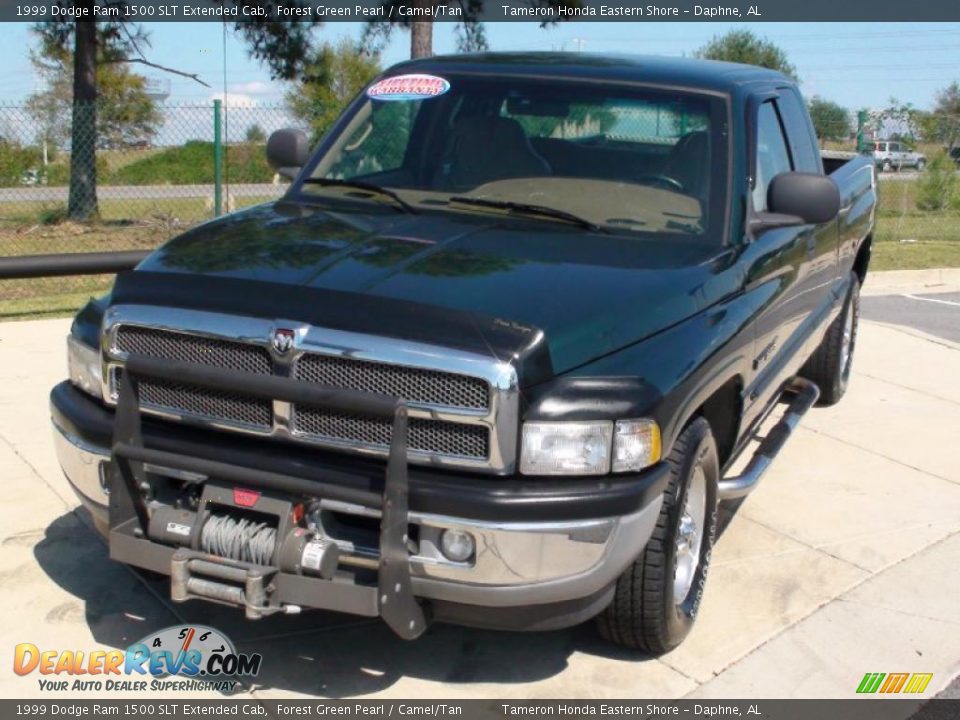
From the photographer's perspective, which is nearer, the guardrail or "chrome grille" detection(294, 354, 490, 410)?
"chrome grille" detection(294, 354, 490, 410)

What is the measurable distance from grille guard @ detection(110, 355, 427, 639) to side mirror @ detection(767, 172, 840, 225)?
219 cm

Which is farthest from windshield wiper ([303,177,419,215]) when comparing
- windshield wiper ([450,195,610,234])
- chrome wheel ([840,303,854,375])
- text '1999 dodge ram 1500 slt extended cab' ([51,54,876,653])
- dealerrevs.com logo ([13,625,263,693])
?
chrome wheel ([840,303,854,375])

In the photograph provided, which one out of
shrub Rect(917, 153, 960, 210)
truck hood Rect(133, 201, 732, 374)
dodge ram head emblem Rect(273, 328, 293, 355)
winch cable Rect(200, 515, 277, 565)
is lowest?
shrub Rect(917, 153, 960, 210)

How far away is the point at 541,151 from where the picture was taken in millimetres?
4961

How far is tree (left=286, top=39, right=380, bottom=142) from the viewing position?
13.7 metres

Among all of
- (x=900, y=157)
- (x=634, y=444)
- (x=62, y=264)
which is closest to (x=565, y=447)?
(x=634, y=444)

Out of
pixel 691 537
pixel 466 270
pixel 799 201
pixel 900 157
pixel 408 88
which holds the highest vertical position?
pixel 408 88

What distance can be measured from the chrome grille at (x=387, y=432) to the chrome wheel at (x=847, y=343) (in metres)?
4.68

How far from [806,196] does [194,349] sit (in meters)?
2.48

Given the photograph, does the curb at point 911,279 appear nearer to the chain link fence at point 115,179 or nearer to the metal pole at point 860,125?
the metal pole at point 860,125

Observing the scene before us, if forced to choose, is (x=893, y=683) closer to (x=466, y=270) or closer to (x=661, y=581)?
(x=661, y=581)

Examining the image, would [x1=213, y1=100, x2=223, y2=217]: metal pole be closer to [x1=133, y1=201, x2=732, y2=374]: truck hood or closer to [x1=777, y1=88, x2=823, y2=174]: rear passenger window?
[x1=777, y1=88, x2=823, y2=174]: rear passenger window

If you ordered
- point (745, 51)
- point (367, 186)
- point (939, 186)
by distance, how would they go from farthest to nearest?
point (745, 51) < point (939, 186) < point (367, 186)

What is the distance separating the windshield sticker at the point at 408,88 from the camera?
523cm
